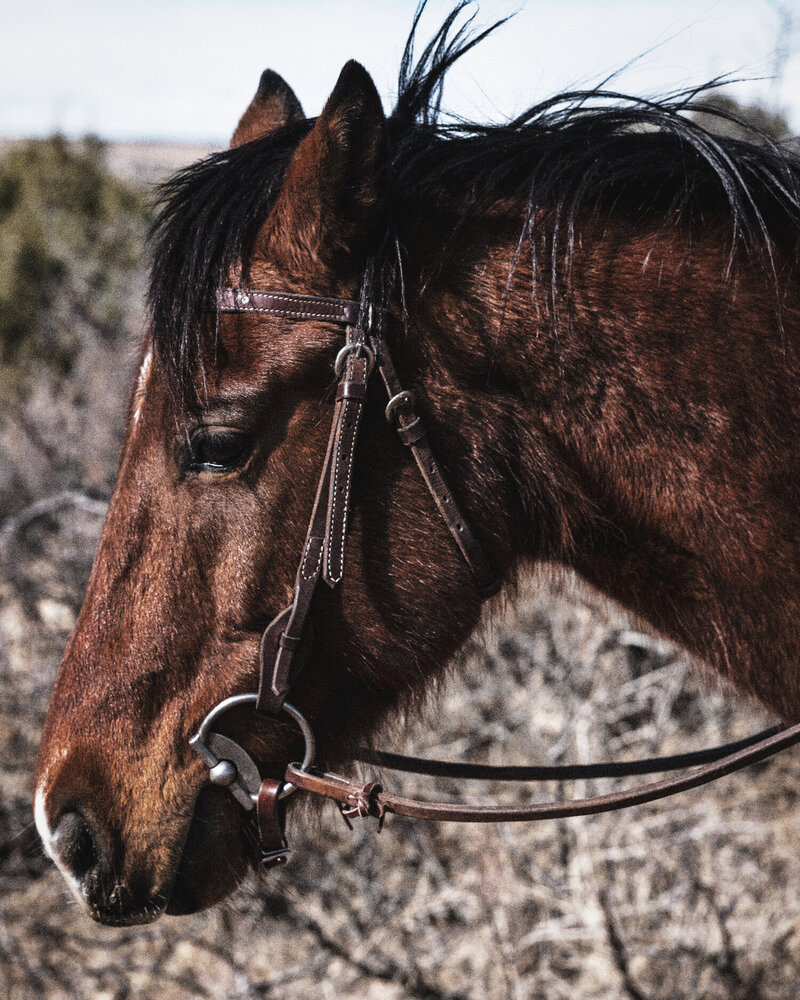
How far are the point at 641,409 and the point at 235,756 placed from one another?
1.00m

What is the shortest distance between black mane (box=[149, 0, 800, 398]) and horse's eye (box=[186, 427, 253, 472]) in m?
0.09

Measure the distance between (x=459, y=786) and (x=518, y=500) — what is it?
250 cm

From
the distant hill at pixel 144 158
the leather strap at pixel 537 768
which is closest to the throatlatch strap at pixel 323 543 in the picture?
the leather strap at pixel 537 768

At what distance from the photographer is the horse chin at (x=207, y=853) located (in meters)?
1.65

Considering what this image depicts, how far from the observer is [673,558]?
1.59 m

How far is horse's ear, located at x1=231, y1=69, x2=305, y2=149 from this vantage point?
213 centimetres

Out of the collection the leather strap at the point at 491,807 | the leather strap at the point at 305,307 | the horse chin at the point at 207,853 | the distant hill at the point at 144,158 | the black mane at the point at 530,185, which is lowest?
the horse chin at the point at 207,853

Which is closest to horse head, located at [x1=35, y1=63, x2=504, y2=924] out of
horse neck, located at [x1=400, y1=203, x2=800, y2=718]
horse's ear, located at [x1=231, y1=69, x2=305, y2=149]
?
horse neck, located at [x1=400, y1=203, x2=800, y2=718]

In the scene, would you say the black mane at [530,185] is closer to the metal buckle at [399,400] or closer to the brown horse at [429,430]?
the brown horse at [429,430]

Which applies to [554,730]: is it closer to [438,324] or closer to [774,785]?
[774,785]

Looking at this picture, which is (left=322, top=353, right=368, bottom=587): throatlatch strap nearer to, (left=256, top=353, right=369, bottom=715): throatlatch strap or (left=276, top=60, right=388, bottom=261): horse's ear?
(left=256, top=353, right=369, bottom=715): throatlatch strap

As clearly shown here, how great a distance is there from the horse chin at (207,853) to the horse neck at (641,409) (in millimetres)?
772

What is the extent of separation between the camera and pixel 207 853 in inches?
65.6

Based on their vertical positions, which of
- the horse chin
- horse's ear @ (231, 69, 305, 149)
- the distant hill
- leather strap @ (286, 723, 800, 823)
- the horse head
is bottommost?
the horse chin
